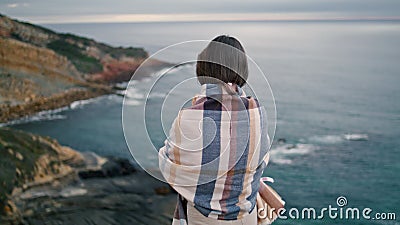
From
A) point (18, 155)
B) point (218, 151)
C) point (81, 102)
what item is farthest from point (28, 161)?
point (218, 151)

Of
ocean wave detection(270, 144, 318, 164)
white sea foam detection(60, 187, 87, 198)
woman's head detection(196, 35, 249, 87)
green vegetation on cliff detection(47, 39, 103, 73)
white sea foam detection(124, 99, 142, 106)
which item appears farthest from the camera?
green vegetation on cliff detection(47, 39, 103, 73)

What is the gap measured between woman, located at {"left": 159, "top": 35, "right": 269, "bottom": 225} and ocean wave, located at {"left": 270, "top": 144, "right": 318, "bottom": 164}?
1.25 metres

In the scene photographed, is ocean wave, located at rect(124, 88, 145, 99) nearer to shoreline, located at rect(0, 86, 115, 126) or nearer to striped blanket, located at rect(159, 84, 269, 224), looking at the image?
striped blanket, located at rect(159, 84, 269, 224)

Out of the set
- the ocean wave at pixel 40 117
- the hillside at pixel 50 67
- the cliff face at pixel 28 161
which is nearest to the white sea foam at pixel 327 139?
the hillside at pixel 50 67

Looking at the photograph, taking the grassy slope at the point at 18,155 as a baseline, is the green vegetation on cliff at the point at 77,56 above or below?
above

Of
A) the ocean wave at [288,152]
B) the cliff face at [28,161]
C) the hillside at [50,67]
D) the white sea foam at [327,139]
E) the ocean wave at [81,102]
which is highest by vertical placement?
the hillside at [50,67]

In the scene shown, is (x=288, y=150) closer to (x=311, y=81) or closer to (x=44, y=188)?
(x=311, y=81)

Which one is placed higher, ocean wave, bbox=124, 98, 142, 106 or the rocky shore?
ocean wave, bbox=124, 98, 142, 106

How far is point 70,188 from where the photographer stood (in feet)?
8.48

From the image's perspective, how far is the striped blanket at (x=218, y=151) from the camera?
1123 millimetres

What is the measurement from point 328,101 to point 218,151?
1.41m

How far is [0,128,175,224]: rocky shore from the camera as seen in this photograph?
98.0 inches

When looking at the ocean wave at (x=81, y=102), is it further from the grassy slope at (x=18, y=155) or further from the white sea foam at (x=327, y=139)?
the white sea foam at (x=327, y=139)

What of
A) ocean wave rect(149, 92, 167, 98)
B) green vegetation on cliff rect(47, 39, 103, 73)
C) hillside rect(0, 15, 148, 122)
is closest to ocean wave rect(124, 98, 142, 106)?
ocean wave rect(149, 92, 167, 98)
